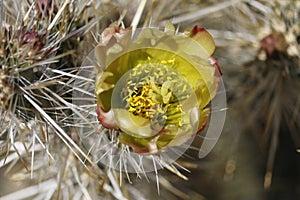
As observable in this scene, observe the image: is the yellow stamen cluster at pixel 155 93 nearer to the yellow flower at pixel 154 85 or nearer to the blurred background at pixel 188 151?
the yellow flower at pixel 154 85

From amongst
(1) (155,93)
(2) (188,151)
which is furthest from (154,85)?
(2) (188,151)

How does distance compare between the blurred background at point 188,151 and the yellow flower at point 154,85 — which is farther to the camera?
the blurred background at point 188,151

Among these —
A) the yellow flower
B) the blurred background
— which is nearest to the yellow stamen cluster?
the yellow flower

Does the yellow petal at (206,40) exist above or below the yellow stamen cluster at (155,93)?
above

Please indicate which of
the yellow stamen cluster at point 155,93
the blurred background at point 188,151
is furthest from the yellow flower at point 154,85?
the blurred background at point 188,151

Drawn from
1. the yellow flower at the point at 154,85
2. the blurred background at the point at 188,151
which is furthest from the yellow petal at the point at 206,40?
the blurred background at the point at 188,151

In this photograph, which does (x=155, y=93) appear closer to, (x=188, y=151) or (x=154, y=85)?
(x=154, y=85)

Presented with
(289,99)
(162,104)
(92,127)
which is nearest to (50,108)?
(92,127)
